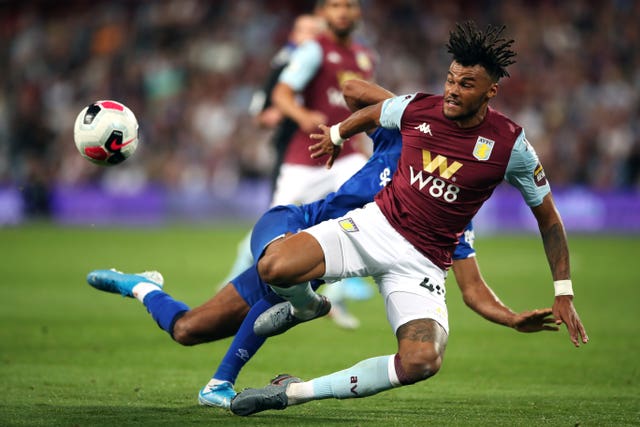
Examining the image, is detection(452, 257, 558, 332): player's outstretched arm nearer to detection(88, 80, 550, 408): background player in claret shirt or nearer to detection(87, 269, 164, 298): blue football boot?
detection(88, 80, 550, 408): background player in claret shirt

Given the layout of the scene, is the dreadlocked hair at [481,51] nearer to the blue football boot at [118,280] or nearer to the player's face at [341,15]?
the blue football boot at [118,280]

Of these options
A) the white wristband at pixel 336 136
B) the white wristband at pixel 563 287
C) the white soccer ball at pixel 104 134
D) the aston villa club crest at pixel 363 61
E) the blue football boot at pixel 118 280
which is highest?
the aston villa club crest at pixel 363 61

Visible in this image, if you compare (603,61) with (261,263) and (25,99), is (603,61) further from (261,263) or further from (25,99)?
(261,263)

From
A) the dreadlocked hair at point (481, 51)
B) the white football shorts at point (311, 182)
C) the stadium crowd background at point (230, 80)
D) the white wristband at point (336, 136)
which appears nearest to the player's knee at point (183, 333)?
the white wristband at point (336, 136)

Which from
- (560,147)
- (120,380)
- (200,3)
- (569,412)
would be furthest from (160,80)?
(569,412)

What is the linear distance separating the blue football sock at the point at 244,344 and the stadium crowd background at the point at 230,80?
15838 mm

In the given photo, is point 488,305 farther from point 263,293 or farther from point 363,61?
point 363,61

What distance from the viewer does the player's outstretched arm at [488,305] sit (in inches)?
235

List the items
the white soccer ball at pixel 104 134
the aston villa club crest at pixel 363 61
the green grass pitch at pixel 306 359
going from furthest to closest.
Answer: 1. the aston villa club crest at pixel 363 61
2. the white soccer ball at pixel 104 134
3. the green grass pitch at pixel 306 359

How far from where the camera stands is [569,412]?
6273mm

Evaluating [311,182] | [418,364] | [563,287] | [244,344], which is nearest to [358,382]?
[418,364]

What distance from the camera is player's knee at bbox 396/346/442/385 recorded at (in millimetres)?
5516

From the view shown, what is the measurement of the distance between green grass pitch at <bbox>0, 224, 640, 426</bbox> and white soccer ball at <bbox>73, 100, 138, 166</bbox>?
1.57 metres

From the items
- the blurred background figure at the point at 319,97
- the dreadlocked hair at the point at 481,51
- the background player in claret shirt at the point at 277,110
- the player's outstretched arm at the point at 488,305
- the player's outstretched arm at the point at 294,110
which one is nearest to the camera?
the dreadlocked hair at the point at 481,51
